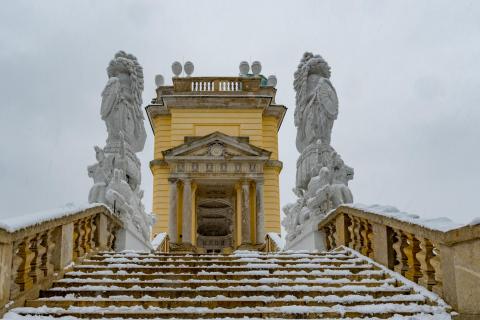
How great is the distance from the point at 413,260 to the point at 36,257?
450cm

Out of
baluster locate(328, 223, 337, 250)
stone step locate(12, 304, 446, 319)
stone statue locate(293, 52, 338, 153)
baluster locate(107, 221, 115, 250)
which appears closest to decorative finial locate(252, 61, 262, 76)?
stone statue locate(293, 52, 338, 153)

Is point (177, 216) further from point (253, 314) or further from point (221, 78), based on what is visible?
point (253, 314)

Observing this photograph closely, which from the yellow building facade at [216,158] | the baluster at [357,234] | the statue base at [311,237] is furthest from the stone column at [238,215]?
the baluster at [357,234]

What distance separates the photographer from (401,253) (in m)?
7.16

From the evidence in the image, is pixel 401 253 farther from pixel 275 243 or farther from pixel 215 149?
pixel 215 149

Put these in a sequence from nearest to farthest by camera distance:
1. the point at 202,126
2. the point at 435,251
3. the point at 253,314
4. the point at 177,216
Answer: the point at 253,314
the point at 435,251
the point at 177,216
the point at 202,126

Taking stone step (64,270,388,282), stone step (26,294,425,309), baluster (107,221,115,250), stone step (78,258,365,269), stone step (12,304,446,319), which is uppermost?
baluster (107,221,115,250)

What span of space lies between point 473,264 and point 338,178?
723 cm

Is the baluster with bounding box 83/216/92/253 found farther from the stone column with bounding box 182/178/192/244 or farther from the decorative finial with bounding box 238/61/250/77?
the decorative finial with bounding box 238/61/250/77

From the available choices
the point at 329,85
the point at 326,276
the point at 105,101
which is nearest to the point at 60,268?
the point at 326,276

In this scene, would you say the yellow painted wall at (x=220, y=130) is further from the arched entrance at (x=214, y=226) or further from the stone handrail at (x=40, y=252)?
the stone handrail at (x=40, y=252)

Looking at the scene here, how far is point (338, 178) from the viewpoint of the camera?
1252 centimetres

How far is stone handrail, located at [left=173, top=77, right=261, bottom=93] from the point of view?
27.7 meters

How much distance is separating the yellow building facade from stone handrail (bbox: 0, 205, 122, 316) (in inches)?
559
